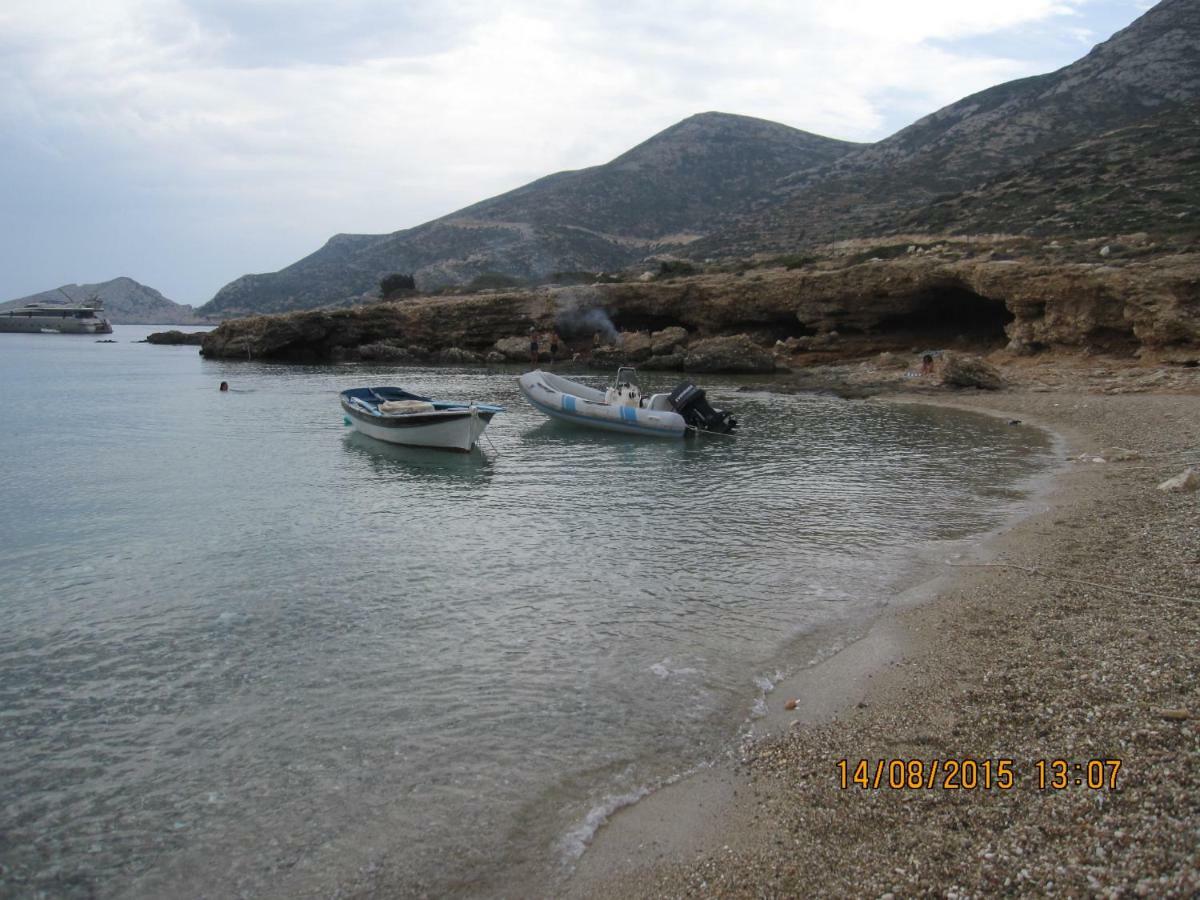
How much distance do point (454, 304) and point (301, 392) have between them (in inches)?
729

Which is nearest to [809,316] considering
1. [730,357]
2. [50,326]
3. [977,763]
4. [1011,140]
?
[730,357]

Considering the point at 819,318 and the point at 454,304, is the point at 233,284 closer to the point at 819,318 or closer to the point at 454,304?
the point at 454,304

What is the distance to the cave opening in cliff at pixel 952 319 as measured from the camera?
35.8m

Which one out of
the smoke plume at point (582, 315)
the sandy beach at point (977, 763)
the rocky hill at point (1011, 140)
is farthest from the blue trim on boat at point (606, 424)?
the rocky hill at point (1011, 140)

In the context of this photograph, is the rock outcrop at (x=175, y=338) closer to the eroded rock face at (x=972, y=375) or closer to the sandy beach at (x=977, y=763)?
the eroded rock face at (x=972, y=375)

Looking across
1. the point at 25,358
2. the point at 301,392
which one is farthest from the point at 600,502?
the point at 25,358

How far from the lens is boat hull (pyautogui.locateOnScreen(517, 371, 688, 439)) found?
22750mm

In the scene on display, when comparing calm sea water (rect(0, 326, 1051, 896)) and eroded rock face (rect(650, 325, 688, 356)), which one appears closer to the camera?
calm sea water (rect(0, 326, 1051, 896))

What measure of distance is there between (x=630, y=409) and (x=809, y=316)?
67.2ft

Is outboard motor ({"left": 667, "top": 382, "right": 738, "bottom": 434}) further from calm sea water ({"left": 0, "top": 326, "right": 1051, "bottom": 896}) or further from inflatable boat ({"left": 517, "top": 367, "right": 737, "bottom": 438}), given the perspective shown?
calm sea water ({"left": 0, "top": 326, "right": 1051, "bottom": 896})
